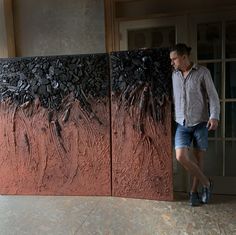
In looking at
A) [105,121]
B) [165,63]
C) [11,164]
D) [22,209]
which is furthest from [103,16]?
[22,209]

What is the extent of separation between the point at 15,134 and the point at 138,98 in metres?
1.28

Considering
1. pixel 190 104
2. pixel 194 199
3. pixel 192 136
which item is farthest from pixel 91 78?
pixel 194 199

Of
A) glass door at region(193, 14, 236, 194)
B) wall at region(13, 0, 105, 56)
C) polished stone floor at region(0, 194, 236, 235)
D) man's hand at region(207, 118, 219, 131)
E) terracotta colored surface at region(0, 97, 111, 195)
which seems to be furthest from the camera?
wall at region(13, 0, 105, 56)

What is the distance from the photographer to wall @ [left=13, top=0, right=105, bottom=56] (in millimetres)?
3121

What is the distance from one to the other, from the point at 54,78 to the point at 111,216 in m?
1.37

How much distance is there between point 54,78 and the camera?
3.01m

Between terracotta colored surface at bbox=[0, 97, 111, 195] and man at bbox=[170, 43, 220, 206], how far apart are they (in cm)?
68

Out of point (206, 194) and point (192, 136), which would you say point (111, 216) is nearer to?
point (206, 194)

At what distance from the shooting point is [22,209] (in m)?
2.84

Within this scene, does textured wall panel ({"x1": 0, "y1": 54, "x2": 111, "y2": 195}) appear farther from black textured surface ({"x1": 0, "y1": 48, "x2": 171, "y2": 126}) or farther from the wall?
the wall

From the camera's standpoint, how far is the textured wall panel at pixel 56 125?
9.77 feet

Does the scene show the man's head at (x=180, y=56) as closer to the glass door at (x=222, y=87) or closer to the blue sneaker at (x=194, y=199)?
the glass door at (x=222, y=87)

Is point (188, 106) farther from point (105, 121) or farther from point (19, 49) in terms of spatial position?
point (19, 49)

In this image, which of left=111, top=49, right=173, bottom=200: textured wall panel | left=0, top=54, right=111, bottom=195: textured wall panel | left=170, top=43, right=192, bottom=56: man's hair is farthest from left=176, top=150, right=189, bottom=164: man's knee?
left=170, top=43, right=192, bottom=56: man's hair
